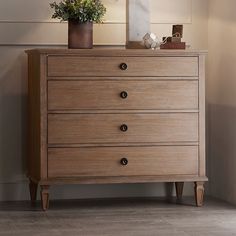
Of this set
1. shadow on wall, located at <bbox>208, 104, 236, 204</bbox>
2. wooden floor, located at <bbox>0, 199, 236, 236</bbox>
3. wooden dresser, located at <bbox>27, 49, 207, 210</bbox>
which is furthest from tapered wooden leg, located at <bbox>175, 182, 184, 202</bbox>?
wooden dresser, located at <bbox>27, 49, 207, 210</bbox>

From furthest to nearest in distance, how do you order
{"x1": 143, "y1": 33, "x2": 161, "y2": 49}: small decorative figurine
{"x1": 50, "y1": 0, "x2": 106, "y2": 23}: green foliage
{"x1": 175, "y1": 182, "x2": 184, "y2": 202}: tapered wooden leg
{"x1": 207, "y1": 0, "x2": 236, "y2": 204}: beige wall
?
{"x1": 175, "y1": 182, "x2": 184, "y2": 202}: tapered wooden leg
{"x1": 207, "y1": 0, "x2": 236, "y2": 204}: beige wall
{"x1": 143, "y1": 33, "x2": 161, "y2": 49}: small decorative figurine
{"x1": 50, "y1": 0, "x2": 106, "y2": 23}: green foliage

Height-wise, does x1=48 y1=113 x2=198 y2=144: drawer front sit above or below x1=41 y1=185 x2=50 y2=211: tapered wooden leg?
above

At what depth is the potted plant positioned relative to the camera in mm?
4227

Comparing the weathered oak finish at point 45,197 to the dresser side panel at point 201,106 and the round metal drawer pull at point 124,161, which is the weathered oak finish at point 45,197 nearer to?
the round metal drawer pull at point 124,161

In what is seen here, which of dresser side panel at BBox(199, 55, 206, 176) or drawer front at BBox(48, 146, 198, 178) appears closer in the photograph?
drawer front at BBox(48, 146, 198, 178)

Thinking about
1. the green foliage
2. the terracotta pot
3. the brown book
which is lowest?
the brown book

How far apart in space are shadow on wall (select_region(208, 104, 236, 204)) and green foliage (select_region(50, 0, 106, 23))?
3.12 ft

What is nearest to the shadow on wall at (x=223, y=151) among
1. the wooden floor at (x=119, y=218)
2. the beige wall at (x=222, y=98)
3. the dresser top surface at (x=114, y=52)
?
the beige wall at (x=222, y=98)

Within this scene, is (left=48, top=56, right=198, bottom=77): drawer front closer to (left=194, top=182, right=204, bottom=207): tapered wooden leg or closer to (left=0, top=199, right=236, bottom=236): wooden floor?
(left=194, top=182, right=204, bottom=207): tapered wooden leg

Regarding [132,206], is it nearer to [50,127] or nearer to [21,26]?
[50,127]

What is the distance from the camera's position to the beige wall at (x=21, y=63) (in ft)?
14.7

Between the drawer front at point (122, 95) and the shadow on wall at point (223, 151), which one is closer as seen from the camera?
the drawer front at point (122, 95)

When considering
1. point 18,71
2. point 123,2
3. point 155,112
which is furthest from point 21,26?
point 155,112

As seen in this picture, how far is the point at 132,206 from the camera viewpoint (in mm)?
4332
